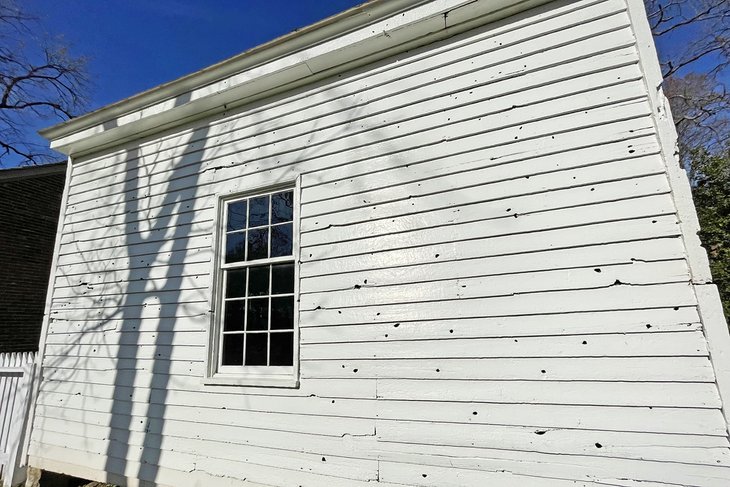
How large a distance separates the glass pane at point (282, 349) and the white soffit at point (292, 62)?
2698 millimetres

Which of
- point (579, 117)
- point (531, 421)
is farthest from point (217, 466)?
point (579, 117)

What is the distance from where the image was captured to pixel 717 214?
7562 mm

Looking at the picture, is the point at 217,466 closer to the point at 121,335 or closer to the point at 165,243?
the point at 121,335

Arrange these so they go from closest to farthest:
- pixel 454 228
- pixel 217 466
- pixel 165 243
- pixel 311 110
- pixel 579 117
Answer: pixel 579 117 < pixel 454 228 < pixel 217 466 < pixel 311 110 < pixel 165 243

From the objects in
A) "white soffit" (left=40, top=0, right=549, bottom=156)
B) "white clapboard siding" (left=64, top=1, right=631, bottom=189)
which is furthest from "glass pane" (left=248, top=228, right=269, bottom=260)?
"white soffit" (left=40, top=0, right=549, bottom=156)

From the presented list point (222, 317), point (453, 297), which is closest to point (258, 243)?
A: point (222, 317)

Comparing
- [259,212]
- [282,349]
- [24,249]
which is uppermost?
[24,249]

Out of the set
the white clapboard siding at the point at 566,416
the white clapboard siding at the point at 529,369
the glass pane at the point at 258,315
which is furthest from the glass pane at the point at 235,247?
the white clapboard siding at the point at 566,416

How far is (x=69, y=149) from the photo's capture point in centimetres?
555

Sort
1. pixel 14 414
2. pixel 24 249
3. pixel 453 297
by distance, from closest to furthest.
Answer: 1. pixel 453 297
2. pixel 14 414
3. pixel 24 249

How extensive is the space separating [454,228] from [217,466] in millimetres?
3148

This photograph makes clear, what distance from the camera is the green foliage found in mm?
7188

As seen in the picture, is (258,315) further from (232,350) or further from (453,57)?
(453,57)

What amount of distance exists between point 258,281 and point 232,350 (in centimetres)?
76
